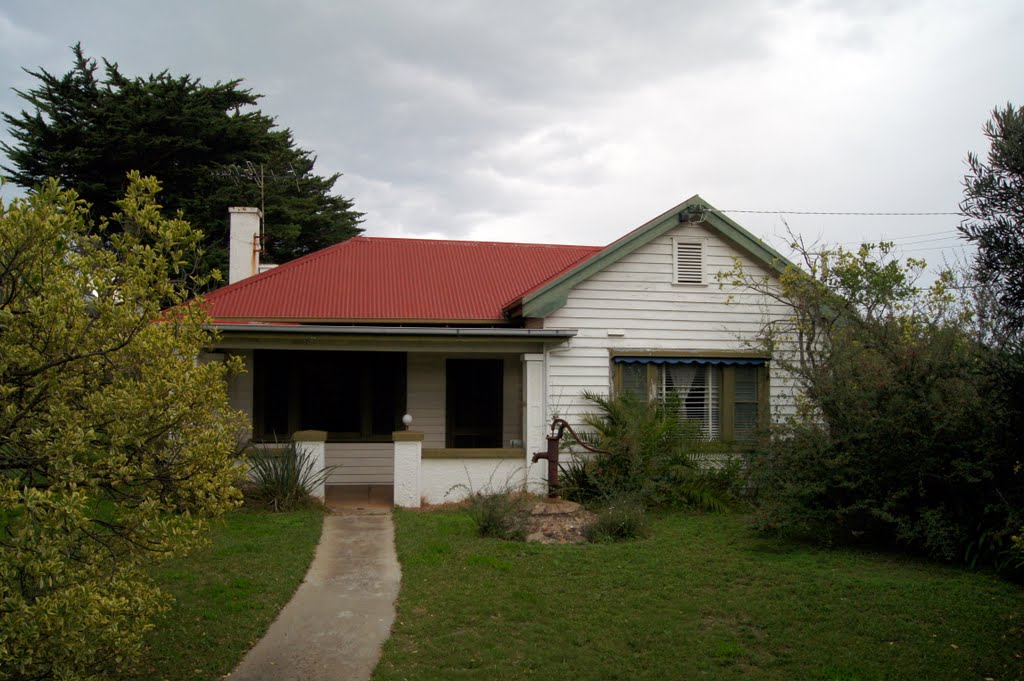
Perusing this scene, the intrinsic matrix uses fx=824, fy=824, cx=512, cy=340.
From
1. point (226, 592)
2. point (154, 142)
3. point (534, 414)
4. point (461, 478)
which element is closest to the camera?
point (226, 592)

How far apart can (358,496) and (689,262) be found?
256 inches

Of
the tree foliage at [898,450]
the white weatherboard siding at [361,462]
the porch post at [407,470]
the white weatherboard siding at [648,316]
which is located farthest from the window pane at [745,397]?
the white weatherboard siding at [361,462]

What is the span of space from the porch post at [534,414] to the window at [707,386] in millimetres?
1272

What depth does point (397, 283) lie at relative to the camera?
51.6ft

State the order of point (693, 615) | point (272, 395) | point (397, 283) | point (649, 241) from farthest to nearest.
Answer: point (397, 283) < point (272, 395) < point (649, 241) < point (693, 615)

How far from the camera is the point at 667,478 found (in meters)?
11.8

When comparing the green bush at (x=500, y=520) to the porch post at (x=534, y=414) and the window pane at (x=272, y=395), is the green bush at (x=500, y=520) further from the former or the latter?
the window pane at (x=272, y=395)

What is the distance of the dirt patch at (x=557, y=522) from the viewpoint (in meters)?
9.91

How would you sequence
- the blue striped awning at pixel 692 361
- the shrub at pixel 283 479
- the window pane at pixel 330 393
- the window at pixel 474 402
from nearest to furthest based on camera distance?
the shrub at pixel 283 479 → the blue striped awning at pixel 692 361 → the window pane at pixel 330 393 → the window at pixel 474 402

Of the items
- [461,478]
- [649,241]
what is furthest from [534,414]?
[649,241]

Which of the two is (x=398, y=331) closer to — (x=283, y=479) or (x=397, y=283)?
(x=283, y=479)

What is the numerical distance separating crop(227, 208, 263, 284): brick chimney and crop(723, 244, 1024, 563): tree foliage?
1093cm

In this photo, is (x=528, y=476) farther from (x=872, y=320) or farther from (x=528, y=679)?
(x=528, y=679)

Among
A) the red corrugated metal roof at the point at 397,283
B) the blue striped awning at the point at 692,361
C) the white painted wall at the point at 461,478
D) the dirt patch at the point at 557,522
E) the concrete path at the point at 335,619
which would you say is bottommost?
the concrete path at the point at 335,619
